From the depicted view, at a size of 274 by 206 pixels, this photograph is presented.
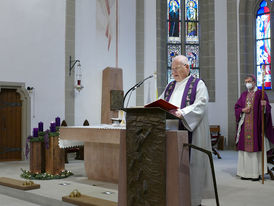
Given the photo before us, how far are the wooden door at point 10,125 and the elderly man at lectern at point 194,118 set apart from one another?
6.06 m

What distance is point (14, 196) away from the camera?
5.80 meters

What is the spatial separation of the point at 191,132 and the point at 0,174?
448 cm

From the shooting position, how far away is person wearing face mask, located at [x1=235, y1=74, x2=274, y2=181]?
643cm

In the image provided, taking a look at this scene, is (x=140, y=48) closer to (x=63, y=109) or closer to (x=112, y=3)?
(x=112, y=3)

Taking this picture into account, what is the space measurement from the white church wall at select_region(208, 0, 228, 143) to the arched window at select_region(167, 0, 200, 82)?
0.75m

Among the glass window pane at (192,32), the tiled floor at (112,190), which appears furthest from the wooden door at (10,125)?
the glass window pane at (192,32)

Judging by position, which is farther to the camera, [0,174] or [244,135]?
[0,174]

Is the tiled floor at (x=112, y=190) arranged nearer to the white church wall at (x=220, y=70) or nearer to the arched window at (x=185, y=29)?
the white church wall at (x=220, y=70)

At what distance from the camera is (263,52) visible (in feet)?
39.7

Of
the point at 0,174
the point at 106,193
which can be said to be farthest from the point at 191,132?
the point at 0,174

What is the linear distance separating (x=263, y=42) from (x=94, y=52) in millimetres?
5427

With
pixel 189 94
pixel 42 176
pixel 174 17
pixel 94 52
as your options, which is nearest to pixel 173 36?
pixel 174 17

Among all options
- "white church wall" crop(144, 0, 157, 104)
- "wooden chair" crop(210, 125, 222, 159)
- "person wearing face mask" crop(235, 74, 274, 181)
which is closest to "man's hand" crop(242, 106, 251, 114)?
"person wearing face mask" crop(235, 74, 274, 181)

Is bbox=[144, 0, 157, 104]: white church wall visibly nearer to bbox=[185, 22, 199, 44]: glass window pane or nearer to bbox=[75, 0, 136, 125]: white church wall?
bbox=[75, 0, 136, 125]: white church wall
